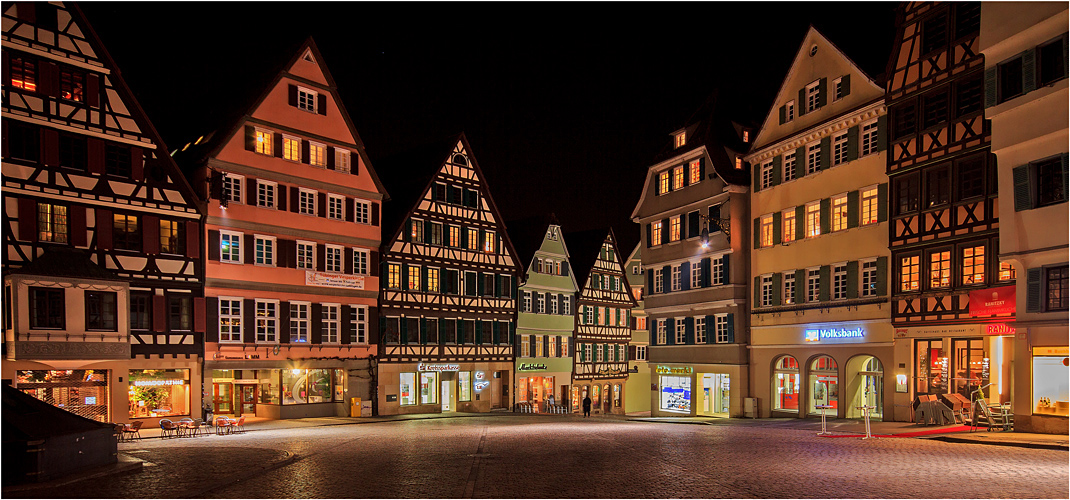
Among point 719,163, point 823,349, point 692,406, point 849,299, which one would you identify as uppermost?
point 719,163

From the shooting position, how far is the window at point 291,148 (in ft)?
132

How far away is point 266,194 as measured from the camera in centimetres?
3912

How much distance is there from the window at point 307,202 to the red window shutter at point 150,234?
7.40m

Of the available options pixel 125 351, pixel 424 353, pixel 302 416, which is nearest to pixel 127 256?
pixel 125 351

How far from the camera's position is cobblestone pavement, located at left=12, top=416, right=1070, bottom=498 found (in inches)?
567

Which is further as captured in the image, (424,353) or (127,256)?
(424,353)

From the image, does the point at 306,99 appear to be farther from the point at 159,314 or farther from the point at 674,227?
the point at 674,227

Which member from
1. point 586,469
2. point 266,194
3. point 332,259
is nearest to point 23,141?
point 266,194

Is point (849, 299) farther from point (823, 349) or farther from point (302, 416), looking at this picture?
point (302, 416)

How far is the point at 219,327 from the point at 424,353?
12796mm

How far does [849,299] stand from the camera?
34.3m

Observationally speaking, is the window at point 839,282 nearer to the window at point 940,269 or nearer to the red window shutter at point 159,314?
the window at point 940,269

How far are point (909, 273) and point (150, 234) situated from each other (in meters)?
28.9

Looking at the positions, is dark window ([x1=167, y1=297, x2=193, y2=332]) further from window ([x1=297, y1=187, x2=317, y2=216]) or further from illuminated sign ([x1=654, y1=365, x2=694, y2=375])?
illuminated sign ([x1=654, y1=365, x2=694, y2=375])
